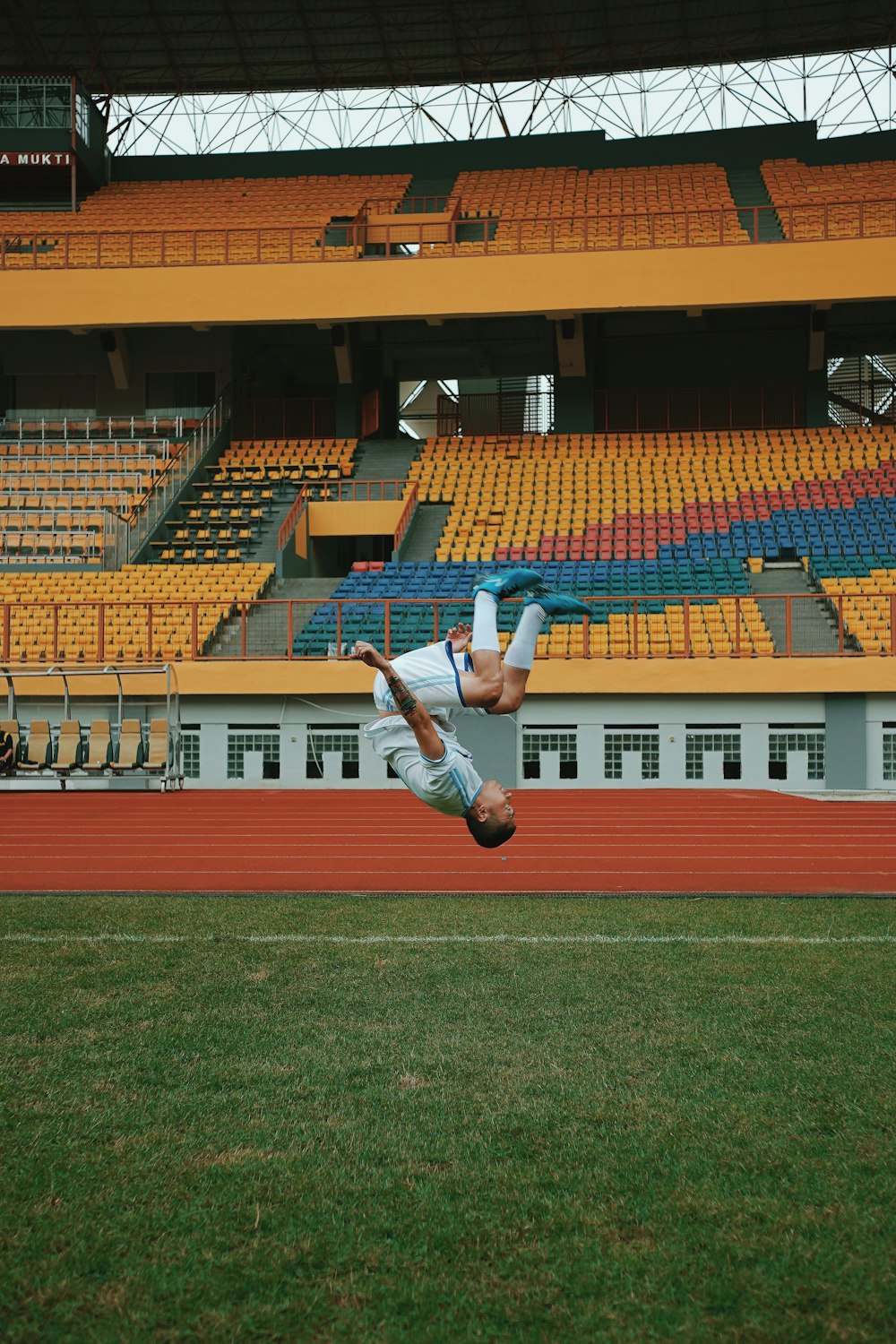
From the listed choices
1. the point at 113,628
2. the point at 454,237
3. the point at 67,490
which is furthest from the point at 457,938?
the point at 454,237

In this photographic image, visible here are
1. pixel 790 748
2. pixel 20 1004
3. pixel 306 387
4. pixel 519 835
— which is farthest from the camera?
pixel 306 387

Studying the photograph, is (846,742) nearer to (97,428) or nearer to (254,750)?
(254,750)

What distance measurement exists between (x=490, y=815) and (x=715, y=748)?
13794 millimetres

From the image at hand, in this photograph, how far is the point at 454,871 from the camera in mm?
12039

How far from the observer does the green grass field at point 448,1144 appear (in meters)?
3.45

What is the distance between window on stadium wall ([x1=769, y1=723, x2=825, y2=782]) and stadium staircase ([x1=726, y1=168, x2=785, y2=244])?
Result: 13665mm

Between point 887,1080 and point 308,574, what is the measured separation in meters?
23.3

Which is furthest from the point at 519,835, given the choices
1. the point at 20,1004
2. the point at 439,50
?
the point at 439,50

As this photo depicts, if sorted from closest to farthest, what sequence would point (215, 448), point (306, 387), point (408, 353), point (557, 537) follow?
point (557, 537) → point (215, 448) → point (408, 353) → point (306, 387)

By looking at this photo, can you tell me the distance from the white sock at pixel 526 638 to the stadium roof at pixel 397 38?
112 ft

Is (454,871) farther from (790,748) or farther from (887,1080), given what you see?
(790,748)

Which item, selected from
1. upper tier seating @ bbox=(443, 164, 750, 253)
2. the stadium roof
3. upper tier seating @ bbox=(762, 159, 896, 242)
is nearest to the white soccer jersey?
upper tier seating @ bbox=(443, 164, 750, 253)

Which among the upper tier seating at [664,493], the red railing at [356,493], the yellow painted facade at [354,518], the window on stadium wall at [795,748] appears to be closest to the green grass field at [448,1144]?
the window on stadium wall at [795,748]

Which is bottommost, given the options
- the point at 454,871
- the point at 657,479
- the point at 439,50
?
the point at 454,871
